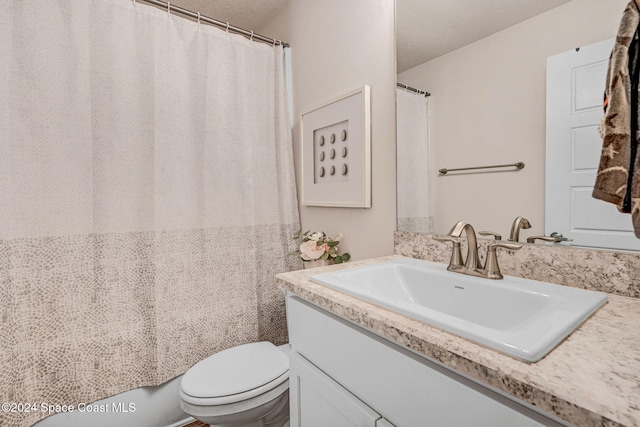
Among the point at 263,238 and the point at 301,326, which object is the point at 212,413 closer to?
the point at 301,326

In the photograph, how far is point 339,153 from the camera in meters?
1.54

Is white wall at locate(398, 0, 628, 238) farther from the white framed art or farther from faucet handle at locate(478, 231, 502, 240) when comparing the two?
the white framed art

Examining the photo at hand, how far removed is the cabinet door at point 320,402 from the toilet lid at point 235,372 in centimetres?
32

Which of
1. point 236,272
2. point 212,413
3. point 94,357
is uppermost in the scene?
point 236,272

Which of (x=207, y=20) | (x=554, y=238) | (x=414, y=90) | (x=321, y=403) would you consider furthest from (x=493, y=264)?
(x=207, y=20)

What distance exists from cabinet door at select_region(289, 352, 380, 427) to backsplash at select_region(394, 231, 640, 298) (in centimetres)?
60

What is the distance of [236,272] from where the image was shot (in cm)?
165

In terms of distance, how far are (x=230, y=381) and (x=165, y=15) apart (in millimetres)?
1669

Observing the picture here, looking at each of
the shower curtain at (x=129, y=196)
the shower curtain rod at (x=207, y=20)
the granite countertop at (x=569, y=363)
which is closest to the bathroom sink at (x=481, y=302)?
the granite countertop at (x=569, y=363)

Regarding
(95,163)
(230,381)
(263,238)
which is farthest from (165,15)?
(230,381)

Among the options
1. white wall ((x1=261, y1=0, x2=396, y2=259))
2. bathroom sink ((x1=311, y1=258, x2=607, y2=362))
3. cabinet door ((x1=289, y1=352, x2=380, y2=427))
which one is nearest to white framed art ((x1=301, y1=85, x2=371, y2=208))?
white wall ((x1=261, y1=0, x2=396, y2=259))

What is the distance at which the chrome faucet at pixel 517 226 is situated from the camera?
0.93 m

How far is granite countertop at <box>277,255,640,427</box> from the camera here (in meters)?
0.38

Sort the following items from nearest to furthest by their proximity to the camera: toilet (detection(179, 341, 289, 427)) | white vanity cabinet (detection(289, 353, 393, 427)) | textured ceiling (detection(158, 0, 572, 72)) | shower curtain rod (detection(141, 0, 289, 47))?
white vanity cabinet (detection(289, 353, 393, 427))
textured ceiling (detection(158, 0, 572, 72))
toilet (detection(179, 341, 289, 427))
shower curtain rod (detection(141, 0, 289, 47))
